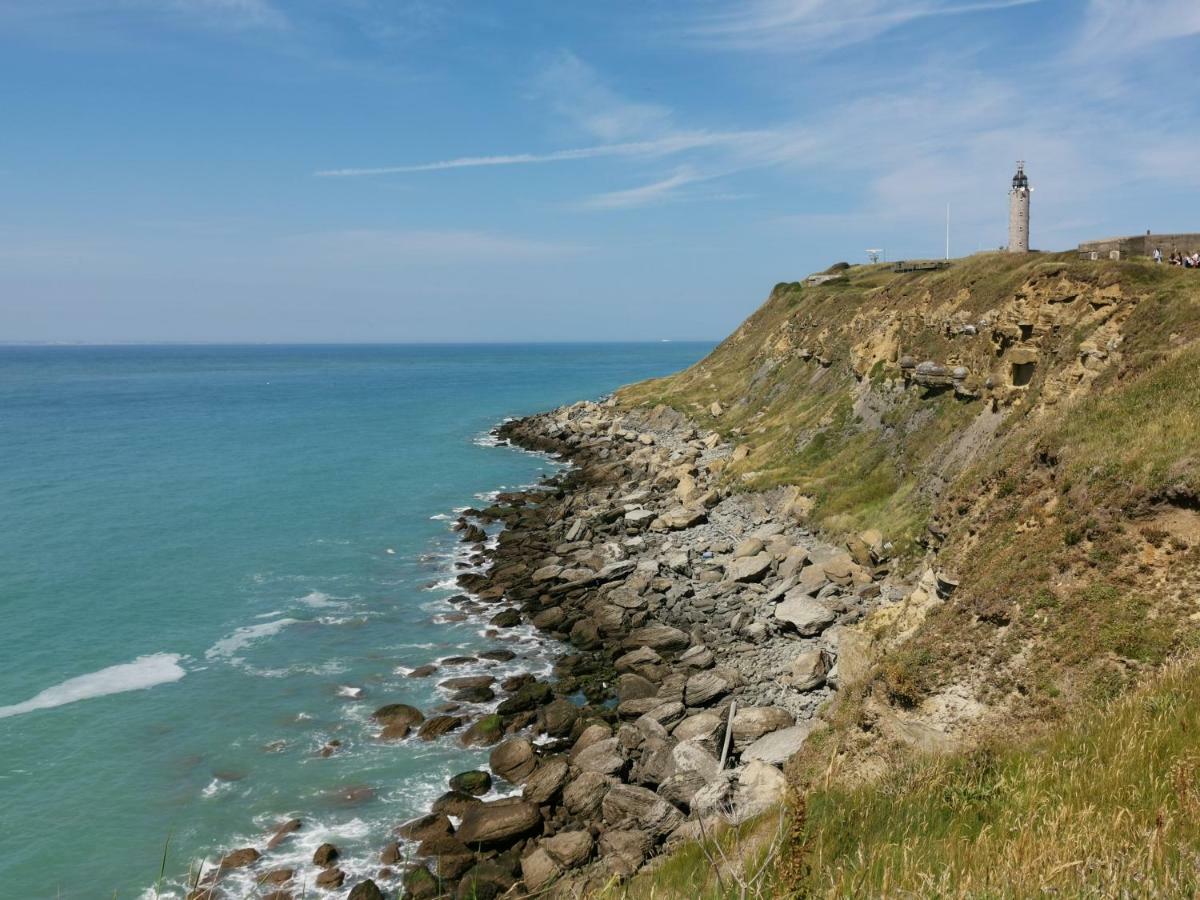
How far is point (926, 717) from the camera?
1469 cm

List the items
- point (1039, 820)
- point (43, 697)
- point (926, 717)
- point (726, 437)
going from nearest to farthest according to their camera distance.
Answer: point (1039, 820) < point (926, 717) < point (43, 697) < point (726, 437)

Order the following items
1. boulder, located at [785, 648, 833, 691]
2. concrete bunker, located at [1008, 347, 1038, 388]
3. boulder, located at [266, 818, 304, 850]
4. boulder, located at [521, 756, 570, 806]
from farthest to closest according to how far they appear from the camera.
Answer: concrete bunker, located at [1008, 347, 1038, 388], boulder, located at [785, 648, 833, 691], boulder, located at [521, 756, 570, 806], boulder, located at [266, 818, 304, 850]

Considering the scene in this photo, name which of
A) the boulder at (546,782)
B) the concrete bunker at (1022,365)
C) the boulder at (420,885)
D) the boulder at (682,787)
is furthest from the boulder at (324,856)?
the concrete bunker at (1022,365)

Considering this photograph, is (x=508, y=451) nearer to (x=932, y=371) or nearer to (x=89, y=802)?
(x=932, y=371)

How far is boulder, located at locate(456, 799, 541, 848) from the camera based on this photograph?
18.5m

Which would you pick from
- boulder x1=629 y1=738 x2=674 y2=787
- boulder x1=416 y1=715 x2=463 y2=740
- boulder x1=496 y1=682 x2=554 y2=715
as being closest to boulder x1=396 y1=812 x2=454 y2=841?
boulder x1=416 y1=715 x2=463 y2=740

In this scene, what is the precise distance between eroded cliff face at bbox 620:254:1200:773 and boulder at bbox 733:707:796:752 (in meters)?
2.33

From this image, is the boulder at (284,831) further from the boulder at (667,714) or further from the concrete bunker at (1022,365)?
the concrete bunker at (1022,365)

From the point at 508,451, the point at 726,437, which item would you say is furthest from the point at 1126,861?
the point at 508,451

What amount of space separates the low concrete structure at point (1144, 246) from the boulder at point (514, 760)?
32.6 metres

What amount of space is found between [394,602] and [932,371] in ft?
97.1

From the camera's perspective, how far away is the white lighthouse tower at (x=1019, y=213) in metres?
56.0

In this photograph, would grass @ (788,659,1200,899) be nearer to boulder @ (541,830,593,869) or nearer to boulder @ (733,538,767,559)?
boulder @ (541,830,593,869)

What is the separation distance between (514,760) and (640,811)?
521 cm
